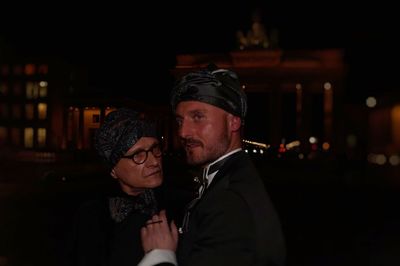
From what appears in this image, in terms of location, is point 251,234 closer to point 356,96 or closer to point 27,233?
point 27,233

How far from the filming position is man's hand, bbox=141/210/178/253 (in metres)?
2.53

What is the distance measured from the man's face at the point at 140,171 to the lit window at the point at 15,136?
214 ft

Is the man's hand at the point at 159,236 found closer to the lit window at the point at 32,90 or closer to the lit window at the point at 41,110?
the lit window at the point at 41,110

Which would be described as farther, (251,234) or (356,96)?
(356,96)

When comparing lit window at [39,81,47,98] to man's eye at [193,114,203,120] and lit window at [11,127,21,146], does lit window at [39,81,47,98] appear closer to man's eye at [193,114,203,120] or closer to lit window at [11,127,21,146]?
lit window at [11,127,21,146]

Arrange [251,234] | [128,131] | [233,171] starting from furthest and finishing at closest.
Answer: [128,131] < [233,171] < [251,234]

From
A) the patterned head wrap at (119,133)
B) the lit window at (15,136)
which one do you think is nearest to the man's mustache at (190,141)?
the patterned head wrap at (119,133)

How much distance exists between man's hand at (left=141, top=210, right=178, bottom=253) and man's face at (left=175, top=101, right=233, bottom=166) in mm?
323

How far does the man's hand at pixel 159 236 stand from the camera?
99.6 inches

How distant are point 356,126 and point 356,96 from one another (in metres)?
13.3

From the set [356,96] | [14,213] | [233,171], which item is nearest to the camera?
[233,171]

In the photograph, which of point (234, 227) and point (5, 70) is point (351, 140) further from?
point (234, 227)

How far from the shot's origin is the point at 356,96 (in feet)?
291

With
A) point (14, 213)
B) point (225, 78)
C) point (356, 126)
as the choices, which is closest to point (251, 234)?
point (225, 78)
